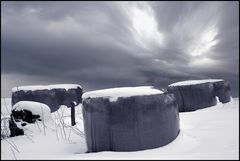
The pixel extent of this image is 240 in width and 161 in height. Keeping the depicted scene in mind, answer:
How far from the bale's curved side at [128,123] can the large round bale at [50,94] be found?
690cm

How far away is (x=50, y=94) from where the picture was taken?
11.9m

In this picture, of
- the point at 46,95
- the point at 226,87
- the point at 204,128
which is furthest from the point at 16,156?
the point at 226,87

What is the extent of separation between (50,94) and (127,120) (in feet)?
26.3

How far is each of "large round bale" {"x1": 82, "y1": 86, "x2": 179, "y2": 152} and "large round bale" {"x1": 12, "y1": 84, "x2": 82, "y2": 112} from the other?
6874mm

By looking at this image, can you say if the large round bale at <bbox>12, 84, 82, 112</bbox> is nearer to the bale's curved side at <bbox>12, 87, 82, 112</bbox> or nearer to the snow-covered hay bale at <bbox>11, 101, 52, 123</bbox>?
the bale's curved side at <bbox>12, 87, 82, 112</bbox>

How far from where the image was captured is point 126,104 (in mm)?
4383

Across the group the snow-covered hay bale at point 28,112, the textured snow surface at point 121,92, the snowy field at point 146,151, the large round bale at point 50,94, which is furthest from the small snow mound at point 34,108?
the large round bale at point 50,94

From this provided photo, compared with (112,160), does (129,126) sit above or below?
above

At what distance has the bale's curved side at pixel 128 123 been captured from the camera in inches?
172

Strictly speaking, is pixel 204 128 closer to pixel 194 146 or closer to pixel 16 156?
pixel 194 146

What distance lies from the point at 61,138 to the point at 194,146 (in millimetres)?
2555

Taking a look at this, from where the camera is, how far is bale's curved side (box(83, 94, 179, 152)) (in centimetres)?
437

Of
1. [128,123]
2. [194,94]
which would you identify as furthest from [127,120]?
[194,94]

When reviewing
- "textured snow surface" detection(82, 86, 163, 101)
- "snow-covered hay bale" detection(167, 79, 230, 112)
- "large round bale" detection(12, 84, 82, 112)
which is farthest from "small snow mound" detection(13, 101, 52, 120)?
"snow-covered hay bale" detection(167, 79, 230, 112)
